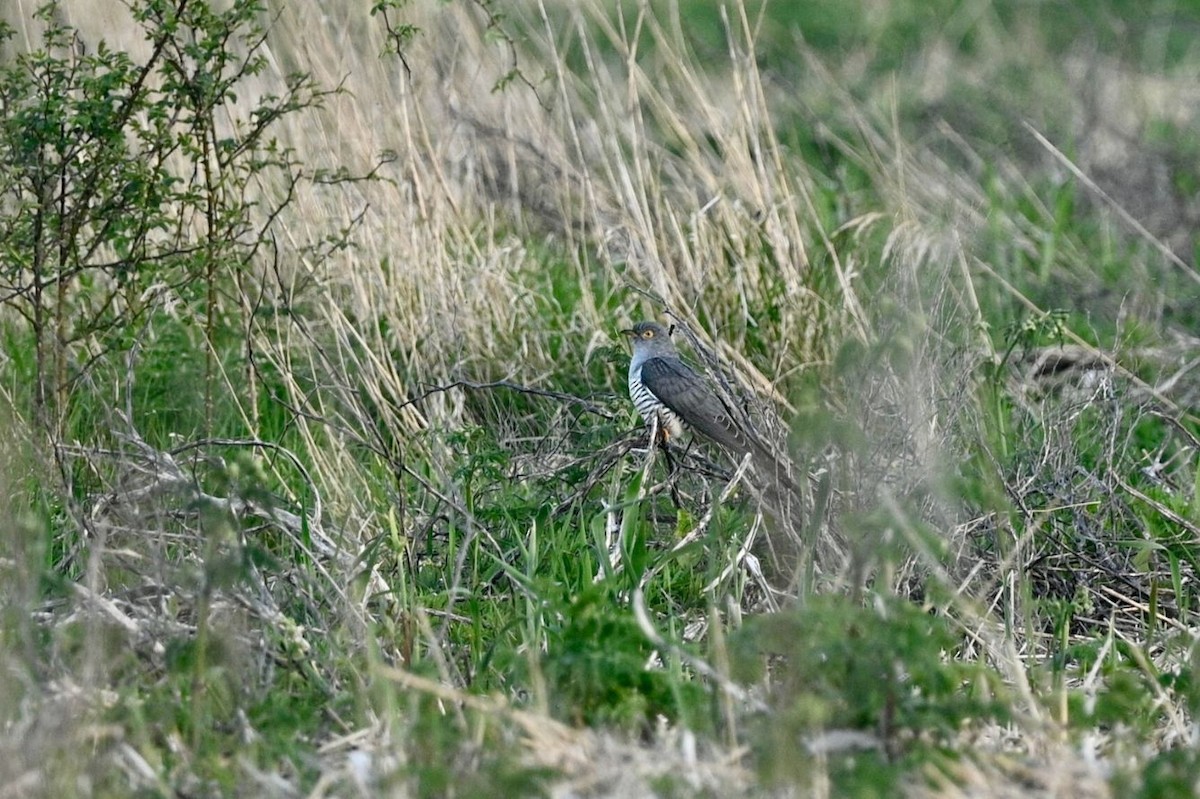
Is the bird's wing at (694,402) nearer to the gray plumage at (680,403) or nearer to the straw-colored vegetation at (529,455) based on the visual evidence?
the gray plumage at (680,403)

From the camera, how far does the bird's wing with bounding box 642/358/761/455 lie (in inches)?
179

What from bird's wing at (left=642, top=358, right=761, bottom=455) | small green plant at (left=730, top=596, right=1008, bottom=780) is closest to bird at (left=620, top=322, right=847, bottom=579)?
bird's wing at (left=642, top=358, right=761, bottom=455)

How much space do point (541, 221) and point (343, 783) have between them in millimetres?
4089

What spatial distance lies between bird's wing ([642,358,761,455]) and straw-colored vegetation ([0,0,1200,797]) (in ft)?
0.33

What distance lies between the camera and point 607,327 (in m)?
5.64

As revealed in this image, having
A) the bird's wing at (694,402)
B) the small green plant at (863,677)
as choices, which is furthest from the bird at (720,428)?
the small green plant at (863,677)

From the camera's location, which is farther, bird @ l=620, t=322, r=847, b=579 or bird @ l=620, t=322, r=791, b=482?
bird @ l=620, t=322, r=791, b=482

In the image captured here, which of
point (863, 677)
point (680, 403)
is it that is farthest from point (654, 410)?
point (863, 677)

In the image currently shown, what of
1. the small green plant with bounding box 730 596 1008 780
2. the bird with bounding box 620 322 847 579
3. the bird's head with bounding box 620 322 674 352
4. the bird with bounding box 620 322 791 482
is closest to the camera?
the small green plant with bounding box 730 596 1008 780

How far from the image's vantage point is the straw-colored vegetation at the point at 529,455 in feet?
9.40

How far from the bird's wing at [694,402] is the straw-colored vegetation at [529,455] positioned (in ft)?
0.33

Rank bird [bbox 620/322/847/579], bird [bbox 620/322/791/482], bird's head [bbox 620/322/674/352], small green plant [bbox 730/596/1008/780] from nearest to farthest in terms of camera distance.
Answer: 1. small green plant [bbox 730/596/1008/780]
2. bird [bbox 620/322/847/579]
3. bird [bbox 620/322/791/482]
4. bird's head [bbox 620/322/674/352]

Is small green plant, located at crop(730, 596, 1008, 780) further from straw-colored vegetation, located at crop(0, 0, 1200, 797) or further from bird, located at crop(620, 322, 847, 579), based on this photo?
bird, located at crop(620, 322, 847, 579)

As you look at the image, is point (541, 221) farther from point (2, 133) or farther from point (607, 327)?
point (2, 133)
